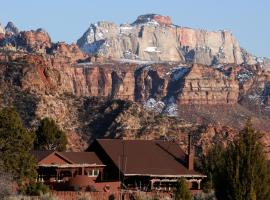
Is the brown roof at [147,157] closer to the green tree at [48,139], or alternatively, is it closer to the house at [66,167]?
the house at [66,167]

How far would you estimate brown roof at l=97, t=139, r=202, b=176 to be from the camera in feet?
248

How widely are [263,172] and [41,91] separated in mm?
89455

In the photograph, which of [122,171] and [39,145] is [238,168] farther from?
[39,145]

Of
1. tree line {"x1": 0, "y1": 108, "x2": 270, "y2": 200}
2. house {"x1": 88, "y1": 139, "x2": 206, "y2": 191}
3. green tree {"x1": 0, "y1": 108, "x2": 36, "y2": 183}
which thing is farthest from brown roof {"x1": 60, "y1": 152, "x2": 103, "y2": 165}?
green tree {"x1": 0, "y1": 108, "x2": 36, "y2": 183}

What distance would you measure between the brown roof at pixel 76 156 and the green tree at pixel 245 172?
87.4 ft

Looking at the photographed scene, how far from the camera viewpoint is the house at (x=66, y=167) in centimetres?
7412

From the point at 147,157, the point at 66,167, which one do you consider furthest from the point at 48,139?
the point at 147,157

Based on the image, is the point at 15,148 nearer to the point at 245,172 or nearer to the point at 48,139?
the point at 245,172

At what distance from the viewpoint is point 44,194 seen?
57625 millimetres

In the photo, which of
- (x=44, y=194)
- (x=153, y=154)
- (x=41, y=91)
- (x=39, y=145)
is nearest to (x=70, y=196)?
(x=44, y=194)

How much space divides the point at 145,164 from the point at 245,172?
88.3ft

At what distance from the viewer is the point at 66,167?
76.1 meters

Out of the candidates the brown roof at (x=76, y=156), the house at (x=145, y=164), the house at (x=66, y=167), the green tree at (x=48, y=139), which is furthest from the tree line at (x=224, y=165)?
the green tree at (x=48, y=139)

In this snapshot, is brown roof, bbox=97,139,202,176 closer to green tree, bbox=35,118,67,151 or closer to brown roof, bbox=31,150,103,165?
brown roof, bbox=31,150,103,165
